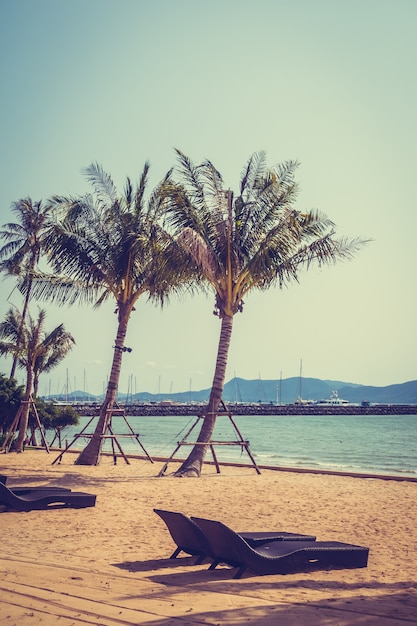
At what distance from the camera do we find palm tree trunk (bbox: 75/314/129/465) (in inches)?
858

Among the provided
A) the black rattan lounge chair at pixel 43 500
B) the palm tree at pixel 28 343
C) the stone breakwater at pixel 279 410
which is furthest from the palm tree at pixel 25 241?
the stone breakwater at pixel 279 410

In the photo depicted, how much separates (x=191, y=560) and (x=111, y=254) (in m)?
13.9

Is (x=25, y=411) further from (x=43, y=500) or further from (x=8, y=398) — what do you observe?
(x=43, y=500)

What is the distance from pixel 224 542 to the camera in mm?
7785

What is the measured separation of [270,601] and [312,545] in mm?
2181

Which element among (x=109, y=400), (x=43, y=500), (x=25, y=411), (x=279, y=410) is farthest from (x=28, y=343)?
(x=279, y=410)

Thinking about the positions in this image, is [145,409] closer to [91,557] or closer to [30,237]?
[30,237]

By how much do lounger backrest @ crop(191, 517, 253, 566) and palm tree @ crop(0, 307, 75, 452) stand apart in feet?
65.2

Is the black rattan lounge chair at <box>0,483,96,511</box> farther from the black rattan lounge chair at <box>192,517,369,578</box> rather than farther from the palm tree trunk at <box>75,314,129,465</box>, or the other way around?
the palm tree trunk at <box>75,314,129,465</box>

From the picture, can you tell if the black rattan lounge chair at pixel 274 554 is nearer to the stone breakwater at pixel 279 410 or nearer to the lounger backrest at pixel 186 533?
the lounger backrest at pixel 186 533

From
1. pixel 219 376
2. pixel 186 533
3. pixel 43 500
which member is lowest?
pixel 43 500

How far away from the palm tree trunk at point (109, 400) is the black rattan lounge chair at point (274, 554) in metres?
13.8

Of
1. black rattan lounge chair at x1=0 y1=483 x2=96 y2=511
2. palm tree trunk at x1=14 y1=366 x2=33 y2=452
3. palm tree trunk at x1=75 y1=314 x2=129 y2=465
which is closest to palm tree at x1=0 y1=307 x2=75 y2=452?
palm tree trunk at x1=14 y1=366 x2=33 y2=452

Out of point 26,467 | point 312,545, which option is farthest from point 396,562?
point 26,467
